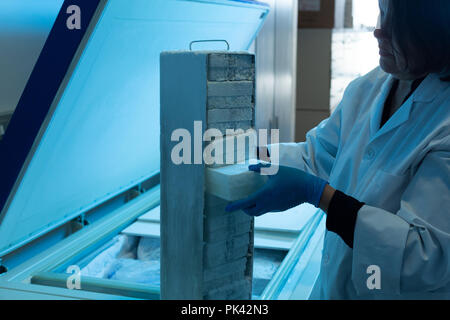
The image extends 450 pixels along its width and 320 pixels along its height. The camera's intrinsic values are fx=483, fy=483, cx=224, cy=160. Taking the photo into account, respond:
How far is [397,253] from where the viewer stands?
1.20 m

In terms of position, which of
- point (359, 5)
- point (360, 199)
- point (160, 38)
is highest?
point (359, 5)

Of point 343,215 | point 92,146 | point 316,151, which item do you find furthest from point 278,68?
point 343,215

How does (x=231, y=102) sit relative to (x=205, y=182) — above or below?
above

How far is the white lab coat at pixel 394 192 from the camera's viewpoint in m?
1.19

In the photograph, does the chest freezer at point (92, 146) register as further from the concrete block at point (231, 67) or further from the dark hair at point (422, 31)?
the dark hair at point (422, 31)

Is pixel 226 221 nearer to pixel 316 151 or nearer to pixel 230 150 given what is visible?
pixel 230 150

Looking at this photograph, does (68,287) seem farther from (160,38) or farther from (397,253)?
(397,253)

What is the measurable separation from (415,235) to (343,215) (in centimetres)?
18

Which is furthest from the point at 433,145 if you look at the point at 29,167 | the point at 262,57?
the point at 262,57

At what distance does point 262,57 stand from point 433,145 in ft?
7.75

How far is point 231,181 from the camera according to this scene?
1104 mm

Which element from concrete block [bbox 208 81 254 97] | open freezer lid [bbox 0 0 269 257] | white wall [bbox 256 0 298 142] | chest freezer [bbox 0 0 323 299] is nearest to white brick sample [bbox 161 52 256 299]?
concrete block [bbox 208 81 254 97]

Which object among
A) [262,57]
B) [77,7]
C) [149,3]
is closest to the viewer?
[77,7]

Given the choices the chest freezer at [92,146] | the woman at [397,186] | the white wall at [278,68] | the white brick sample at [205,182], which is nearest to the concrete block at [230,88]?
the white brick sample at [205,182]
